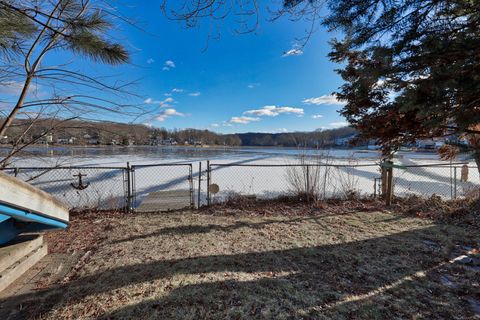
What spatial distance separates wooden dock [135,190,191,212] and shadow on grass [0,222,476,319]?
10.6ft

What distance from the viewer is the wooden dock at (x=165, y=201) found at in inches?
240

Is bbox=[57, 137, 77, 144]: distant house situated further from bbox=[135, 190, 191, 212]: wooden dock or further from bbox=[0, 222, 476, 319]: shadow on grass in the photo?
bbox=[135, 190, 191, 212]: wooden dock

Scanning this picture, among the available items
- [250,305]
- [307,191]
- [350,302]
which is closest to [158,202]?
[307,191]

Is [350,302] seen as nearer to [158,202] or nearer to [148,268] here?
[148,268]

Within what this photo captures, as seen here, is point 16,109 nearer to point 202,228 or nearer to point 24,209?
point 24,209

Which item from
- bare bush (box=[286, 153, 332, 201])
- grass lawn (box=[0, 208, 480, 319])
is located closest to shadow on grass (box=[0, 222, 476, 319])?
grass lawn (box=[0, 208, 480, 319])

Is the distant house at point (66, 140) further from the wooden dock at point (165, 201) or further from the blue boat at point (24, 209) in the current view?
the wooden dock at point (165, 201)

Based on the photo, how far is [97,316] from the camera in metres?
2.00

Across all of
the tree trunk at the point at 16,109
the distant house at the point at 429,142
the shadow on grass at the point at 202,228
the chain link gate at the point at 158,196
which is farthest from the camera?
the chain link gate at the point at 158,196

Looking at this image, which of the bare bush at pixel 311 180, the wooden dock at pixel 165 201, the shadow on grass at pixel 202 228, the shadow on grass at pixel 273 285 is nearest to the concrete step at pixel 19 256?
the shadow on grass at pixel 273 285

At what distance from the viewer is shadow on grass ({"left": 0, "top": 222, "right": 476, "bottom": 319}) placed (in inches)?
82.8

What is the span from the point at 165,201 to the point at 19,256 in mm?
4075

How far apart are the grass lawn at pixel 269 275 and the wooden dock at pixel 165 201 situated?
5.33 ft

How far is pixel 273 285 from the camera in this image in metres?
2.50
